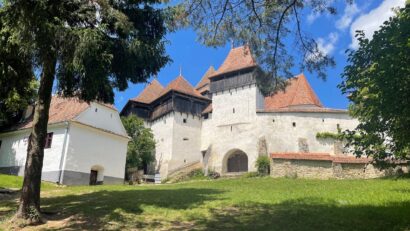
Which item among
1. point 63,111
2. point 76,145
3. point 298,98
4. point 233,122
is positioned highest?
point 298,98

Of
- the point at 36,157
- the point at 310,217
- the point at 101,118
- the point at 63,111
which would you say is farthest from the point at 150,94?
the point at 310,217

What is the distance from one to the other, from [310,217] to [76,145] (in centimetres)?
1951

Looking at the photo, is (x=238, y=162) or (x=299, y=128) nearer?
(x=299, y=128)

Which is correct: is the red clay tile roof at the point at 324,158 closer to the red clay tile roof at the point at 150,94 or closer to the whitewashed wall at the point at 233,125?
the whitewashed wall at the point at 233,125

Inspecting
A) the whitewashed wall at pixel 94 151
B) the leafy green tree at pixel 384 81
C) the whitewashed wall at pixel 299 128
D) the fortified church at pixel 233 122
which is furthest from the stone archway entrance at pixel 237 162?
the leafy green tree at pixel 384 81

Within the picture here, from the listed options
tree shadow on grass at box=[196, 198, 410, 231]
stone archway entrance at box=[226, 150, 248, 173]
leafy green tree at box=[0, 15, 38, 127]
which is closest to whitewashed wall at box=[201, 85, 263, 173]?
stone archway entrance at box=[226, 150, 248, 173]

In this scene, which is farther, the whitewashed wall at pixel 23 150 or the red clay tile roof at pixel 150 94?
the red clay tile roof at pixel 150 94

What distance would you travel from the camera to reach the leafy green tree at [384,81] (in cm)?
670

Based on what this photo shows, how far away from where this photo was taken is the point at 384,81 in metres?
6.78

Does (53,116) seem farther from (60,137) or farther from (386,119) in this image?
(386,119)

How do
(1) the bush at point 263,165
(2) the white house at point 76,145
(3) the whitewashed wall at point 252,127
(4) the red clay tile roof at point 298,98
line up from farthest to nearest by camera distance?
(4) the red clay tile roof at point 298,98 → (3) the whitewashed wall at point 252,127 → (1) the bush at point 263,165 → (2) the white house at point 76,145

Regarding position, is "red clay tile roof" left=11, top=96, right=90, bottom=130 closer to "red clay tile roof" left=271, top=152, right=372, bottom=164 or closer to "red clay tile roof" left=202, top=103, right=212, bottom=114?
"red clay tile roof" left=271, top=152, right=372, bottom=164

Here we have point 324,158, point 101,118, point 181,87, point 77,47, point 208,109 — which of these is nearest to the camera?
point 77,47

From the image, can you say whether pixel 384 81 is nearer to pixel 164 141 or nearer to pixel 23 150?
pixel 23 150
